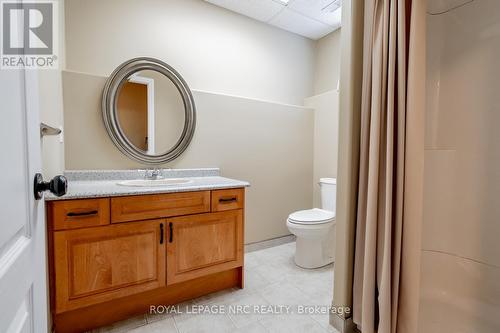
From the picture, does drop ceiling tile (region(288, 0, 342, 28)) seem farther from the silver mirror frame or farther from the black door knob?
the black door knob

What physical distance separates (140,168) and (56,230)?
0.84 metres

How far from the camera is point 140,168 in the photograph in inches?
82.0

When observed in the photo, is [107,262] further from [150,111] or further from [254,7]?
[254,7]

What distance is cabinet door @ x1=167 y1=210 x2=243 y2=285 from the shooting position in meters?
1.66

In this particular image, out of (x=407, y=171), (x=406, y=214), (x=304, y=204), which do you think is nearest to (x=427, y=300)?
(x=406, y=214)

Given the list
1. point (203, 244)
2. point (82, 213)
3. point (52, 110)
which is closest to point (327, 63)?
point (203, 244)

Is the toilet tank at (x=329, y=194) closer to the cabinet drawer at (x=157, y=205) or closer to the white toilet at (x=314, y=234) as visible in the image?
the white toilet at (x=314, y=234)

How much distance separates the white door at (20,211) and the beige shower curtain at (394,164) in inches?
52.3

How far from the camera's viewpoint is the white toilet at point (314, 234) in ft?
7.13

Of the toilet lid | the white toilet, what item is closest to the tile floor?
the white toilet

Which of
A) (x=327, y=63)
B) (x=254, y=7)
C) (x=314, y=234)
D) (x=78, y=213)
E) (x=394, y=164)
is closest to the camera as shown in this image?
(x=394, y=164)

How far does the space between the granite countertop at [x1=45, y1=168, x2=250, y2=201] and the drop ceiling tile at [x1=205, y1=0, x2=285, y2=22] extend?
5.48 feet

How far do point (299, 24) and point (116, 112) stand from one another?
7.27 ft

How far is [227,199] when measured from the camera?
6.13 ft
